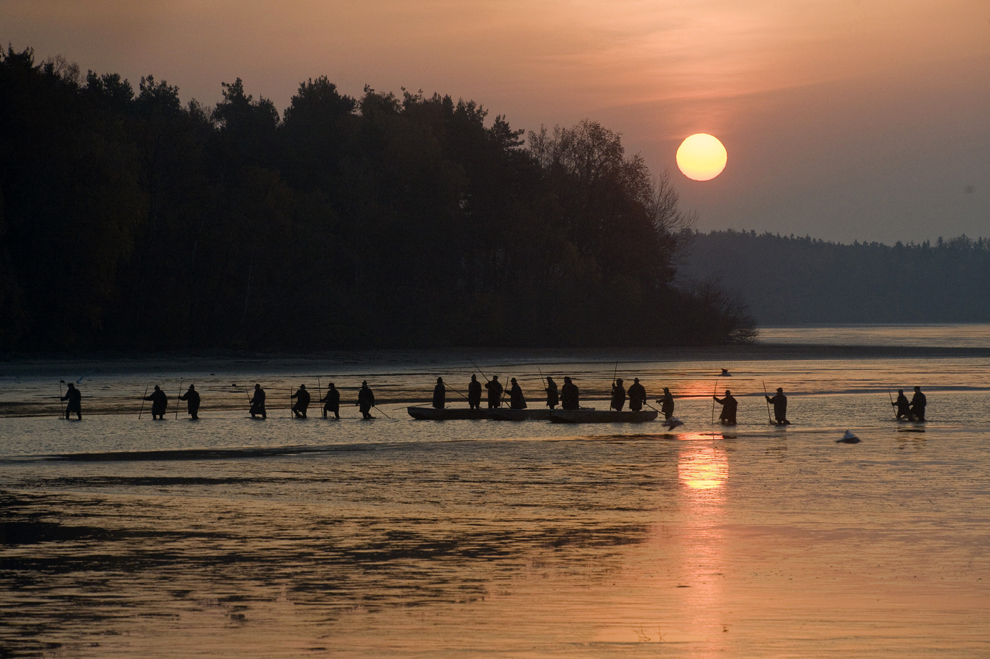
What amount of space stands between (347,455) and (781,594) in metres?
15.9

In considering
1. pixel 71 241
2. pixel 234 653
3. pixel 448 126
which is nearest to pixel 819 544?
pixel 234 653

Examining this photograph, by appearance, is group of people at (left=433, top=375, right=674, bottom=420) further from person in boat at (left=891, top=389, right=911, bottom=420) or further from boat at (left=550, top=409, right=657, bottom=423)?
person in boat at (left=891, top=389, right=911, bottom=420)

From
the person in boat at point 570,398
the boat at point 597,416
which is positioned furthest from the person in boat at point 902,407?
the person in boat at point 570,398

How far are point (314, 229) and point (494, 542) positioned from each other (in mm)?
74777

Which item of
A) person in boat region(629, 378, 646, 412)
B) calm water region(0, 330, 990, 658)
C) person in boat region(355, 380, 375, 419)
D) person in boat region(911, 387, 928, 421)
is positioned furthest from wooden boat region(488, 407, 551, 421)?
person in boat region(911, 387, 928, 421)

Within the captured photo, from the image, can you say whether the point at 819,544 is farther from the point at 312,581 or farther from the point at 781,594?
the point at 312,581

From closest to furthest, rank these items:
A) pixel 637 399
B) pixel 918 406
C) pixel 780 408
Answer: pixel 780 408
pixel 918 406
pixel 637 399

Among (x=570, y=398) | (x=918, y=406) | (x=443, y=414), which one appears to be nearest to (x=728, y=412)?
(x=570, y=398)

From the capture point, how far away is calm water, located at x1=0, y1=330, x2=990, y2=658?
10970 millimetres

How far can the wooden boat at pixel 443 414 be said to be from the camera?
121ft

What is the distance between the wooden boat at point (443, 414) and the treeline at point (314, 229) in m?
34.4

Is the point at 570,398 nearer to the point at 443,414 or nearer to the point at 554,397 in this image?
the point at 554,397

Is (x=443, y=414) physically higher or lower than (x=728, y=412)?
lower

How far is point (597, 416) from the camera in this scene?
36062 mm
